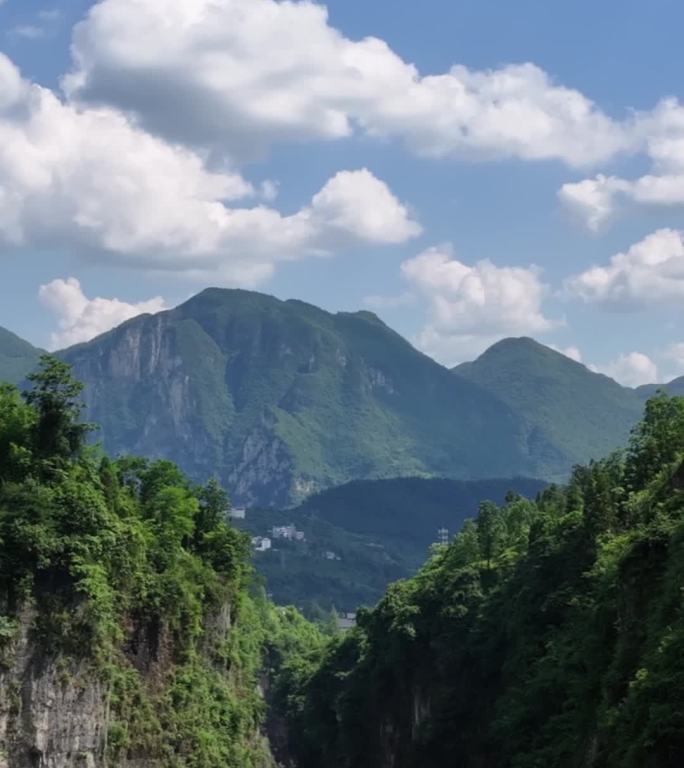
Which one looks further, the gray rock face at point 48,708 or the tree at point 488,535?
the tree at point 488,535

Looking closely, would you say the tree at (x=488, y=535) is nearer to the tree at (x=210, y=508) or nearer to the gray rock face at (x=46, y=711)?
the tree at (x=210, y=508)

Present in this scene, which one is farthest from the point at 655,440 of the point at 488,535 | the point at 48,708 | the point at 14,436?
the point at 48,708

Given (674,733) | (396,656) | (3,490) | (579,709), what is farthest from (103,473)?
(396,656)

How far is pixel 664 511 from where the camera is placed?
39094 millimetres

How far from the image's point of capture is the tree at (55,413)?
4484 centimetres

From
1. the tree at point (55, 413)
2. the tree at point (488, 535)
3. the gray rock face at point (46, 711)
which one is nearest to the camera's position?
the gray rock face at point (46, 711)

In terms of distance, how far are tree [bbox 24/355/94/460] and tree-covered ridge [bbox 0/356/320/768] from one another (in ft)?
0.19

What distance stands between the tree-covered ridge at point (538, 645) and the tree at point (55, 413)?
2219cm

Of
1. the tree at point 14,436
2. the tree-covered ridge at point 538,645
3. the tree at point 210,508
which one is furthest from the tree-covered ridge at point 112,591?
the tree-covered ridge at point 538,645

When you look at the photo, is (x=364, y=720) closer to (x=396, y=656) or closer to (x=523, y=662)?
(x=396, y=656)

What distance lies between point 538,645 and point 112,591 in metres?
24.5

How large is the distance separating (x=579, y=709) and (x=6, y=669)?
68.9ft

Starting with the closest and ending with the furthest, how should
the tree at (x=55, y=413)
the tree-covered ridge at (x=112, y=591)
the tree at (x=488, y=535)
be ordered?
1. the tree-covered ridge at (x=112, y=591)
2. the tree at (x=55, y=413)
3. the tree at (x=488, y=535)

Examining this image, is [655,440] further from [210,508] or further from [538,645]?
[210,508]
